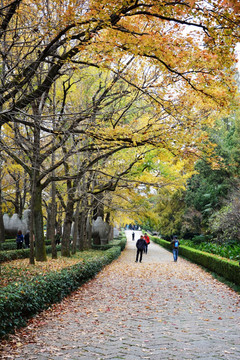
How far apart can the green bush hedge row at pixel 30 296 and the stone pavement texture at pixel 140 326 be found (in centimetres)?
31

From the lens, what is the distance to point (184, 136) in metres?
10.4

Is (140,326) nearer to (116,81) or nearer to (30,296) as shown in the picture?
(30,296)

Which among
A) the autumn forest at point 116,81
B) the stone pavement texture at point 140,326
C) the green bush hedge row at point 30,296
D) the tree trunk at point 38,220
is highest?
the autumn forest at point 116,81

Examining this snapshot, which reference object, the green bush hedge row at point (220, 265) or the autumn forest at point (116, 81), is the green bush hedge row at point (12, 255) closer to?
the autumn forest at point (116, 81)

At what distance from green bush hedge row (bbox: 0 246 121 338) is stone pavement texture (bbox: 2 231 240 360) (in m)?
0.31

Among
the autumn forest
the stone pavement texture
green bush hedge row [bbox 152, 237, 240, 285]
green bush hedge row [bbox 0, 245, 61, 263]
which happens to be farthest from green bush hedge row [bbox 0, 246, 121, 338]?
green bush hedge row [bbox 0, 245, 61, 263]

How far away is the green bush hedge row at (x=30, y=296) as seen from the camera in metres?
5.72

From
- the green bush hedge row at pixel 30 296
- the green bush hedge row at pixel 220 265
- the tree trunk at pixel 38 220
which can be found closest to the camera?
the green bush hedge row at pixel 30 296

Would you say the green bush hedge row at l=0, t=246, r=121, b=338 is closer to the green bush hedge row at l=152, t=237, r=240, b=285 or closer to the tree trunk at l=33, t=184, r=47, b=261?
the tree trunk at l=33, t=184, r=47, b=261

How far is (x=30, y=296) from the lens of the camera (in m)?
6.75

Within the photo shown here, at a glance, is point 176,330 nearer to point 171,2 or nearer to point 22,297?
point 22,297

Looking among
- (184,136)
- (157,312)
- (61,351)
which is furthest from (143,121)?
(61,351)

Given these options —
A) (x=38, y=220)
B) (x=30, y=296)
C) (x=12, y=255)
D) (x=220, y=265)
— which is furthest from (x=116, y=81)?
(x=12, y=255)

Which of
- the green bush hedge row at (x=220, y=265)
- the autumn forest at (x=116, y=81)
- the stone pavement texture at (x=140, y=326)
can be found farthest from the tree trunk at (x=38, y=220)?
the green bush hedge row at (x=220, y=265)
